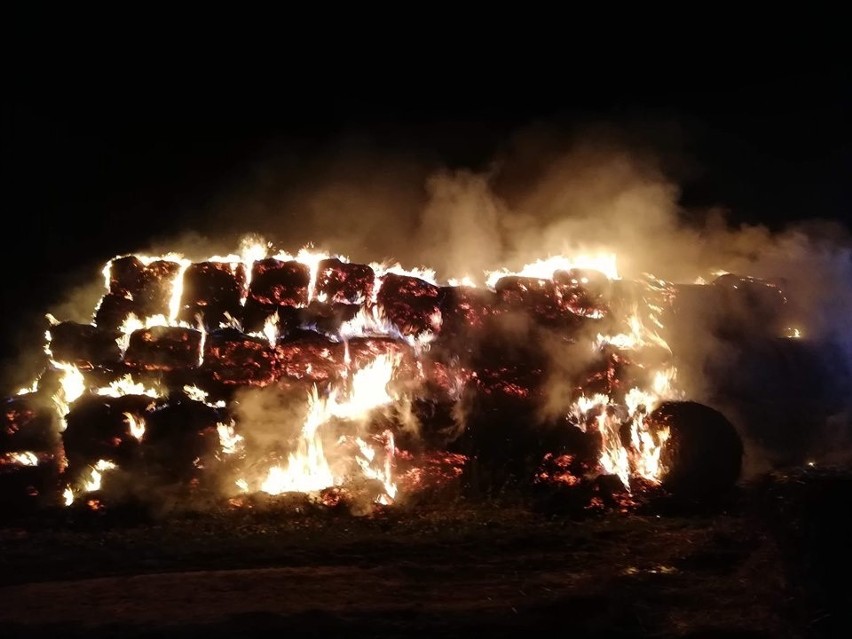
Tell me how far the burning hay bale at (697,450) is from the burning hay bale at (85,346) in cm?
1006

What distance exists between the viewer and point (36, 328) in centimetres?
1686

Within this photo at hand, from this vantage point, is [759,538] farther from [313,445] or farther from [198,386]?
[198,386]

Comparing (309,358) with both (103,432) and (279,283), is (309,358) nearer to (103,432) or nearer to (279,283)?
(279,283)

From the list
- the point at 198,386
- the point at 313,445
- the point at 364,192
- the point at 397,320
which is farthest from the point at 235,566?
the point at 364,192

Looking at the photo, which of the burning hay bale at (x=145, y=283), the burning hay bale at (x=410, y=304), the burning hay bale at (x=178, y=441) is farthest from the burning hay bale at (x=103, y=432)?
the burning hay bale at (x=410, y=304)

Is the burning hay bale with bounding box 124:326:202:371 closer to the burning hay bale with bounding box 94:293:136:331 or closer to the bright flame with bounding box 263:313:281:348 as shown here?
the burning hay bale with bounding box 94:293:136:331

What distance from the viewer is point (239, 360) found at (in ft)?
40.8

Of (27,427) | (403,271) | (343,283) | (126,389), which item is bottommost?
(27,427)

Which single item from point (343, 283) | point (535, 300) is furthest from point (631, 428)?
point (343, 283)

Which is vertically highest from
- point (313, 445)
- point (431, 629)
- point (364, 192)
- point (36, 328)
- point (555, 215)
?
point (364, 192)

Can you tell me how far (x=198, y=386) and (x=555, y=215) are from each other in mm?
9195

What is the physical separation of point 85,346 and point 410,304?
624 centimetres

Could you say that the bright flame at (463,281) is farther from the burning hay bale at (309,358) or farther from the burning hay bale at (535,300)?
the burning hay bale at (309,358)

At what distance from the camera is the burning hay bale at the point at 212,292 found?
13.0m
